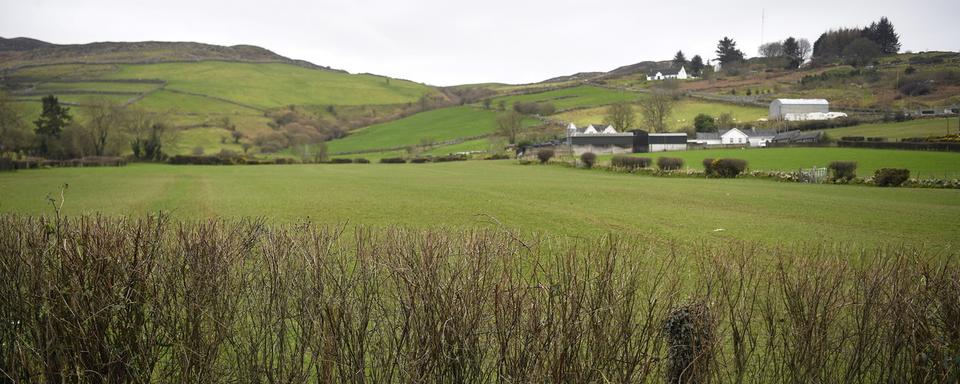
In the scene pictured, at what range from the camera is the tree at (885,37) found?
560ft

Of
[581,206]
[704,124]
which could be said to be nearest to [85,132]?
[581,206]

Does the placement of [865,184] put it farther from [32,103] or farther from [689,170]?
[32,103]

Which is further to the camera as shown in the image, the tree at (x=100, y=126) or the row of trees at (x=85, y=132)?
the tree at (x=100, y=126)

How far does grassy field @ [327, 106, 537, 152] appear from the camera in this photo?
126 m

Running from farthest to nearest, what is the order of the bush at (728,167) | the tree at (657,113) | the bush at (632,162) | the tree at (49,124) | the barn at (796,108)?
the barn at (796,108), the tree at (657,113), the tree at (49,124), the bush at (632,162), the bush at (728,167)

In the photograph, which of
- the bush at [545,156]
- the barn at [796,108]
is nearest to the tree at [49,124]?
the bush at [545,156]

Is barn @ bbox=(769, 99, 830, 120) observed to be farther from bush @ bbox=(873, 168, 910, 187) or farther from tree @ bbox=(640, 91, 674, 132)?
bush @ bbox=(873, 168, 910, 187)

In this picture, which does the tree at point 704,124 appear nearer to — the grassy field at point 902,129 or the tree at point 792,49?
the grassy field at point 902,129

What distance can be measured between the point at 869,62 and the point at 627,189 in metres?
162

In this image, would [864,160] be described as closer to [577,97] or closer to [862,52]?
[577,97]

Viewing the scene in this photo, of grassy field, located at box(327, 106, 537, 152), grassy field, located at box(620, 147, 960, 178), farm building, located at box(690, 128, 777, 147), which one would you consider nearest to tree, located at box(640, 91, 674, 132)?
farm building, located at box(690, 128, 777, 147)

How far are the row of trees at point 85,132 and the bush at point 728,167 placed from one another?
277 feet

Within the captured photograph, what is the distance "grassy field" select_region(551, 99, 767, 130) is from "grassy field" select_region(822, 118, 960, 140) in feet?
137

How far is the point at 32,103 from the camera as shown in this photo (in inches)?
4540
